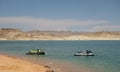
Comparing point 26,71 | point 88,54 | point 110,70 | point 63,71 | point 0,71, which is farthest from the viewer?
point 88,54

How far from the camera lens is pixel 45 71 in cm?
2745

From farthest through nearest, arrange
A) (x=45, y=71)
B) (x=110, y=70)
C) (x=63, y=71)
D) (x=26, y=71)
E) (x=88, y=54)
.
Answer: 1. (x=88, y=54)
2. (x=110, y=70)
3. (x=63, y=71)
4. (x=45, y=71)
5. (x=26, y=71)

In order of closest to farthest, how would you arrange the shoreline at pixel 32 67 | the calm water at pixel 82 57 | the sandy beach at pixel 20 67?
the sandy beach at pixel 20 67 → the shoreline at pixel 32 67 → the calm water at pixel 82 57

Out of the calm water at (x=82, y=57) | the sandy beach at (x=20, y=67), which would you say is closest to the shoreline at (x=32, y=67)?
the sandy beach at (x=20, y=67)

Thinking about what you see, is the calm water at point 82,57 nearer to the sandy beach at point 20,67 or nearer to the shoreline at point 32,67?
the shoreline at point 32,67

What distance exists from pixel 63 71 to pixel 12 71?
634 cm

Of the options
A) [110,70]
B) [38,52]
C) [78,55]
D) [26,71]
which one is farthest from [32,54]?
[26,71]

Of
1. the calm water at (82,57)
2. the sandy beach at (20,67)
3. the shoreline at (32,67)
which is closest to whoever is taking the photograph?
the sandy beach at (20,67)

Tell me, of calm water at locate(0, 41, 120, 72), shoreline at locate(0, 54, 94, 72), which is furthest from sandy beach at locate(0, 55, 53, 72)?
calm water at locate(0, 41, 120, 72)

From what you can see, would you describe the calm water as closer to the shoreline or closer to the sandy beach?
the shoreline

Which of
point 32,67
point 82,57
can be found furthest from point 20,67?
point 82,57

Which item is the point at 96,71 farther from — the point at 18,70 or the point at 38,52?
the point at 38,52

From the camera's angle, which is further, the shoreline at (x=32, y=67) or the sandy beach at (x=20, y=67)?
the shoreline at (x=32, y=67)

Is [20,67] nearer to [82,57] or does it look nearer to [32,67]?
[32,67]
